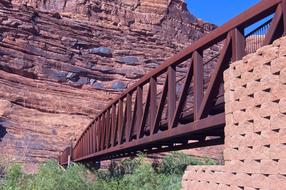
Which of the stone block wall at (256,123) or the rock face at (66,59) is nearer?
the stone block wall at (256,123)

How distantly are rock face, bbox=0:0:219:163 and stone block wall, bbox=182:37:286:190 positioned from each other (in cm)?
3101

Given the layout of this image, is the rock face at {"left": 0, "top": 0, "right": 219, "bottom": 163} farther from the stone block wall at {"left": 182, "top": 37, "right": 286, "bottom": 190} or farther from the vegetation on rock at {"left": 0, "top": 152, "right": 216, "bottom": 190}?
the stone block wall at {"left": 182, "top": 37, "right": 286, "bottom": 190}

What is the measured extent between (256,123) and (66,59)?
41.3 meters

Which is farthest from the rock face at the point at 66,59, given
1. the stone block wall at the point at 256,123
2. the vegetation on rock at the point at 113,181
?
the stone block wall at the point at 256,123

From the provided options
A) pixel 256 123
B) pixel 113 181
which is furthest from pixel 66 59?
pixel 256 123

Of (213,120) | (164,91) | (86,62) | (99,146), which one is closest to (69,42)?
(86,62)

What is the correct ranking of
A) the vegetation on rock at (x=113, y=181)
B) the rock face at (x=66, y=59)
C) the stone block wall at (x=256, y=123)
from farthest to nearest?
the rock face at (x=66, y=59) → the vegetation on rock at (x=113, y=181) → the stone block wall at (x=256, y=123)

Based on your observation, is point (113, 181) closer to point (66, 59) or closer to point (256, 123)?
point (256, 123)

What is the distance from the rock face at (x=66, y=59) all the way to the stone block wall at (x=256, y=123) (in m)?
31.0

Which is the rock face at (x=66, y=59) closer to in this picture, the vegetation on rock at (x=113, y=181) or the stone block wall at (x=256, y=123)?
the vegetation on rock at (x=113, y=181)

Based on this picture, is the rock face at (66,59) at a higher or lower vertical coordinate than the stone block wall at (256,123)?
higher

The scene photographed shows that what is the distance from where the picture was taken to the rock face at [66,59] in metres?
39.3

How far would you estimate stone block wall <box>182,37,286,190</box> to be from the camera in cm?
563

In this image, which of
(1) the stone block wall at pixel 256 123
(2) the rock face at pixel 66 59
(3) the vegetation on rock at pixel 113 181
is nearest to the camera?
(1) the stone block wall at pixel 256 123
